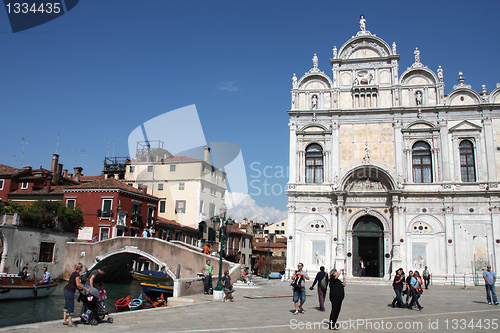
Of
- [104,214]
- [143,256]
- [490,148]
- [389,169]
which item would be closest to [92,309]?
[143,256]

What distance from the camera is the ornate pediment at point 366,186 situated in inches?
1118

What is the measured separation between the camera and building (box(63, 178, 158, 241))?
33.7 metres

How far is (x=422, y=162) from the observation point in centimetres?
2842

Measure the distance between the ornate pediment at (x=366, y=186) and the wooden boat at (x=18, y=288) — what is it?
751 inches

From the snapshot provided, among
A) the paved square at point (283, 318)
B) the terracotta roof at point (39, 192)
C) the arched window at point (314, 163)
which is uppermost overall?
the arched window at point (314, 163)

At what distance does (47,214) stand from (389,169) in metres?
23.1

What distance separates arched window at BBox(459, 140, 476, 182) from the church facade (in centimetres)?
8

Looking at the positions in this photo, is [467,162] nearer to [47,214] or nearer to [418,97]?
[418,97]

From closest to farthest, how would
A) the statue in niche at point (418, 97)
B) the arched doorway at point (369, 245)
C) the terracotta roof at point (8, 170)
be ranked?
the arched doorway at point (369, 245) → the statue in niche at point (418, 97) → the terracotta roof at point (8, 170)

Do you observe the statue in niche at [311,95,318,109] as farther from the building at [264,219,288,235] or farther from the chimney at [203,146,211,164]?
the building at [264,219,288,235]

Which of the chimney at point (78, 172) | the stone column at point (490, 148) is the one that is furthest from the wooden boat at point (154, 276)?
the stone column at point (490, 148)

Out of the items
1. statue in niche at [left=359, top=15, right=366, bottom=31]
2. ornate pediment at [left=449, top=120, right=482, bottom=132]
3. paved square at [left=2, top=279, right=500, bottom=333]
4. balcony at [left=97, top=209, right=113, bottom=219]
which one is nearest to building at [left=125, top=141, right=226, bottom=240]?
balcony at [left=97, top=209, right=113, bottom=219]

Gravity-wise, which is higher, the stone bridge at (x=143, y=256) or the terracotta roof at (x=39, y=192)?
the terracotta roof at (x=39, y=192)

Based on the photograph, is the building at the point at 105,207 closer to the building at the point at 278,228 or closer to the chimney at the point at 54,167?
the chimney at the point at 54,167
